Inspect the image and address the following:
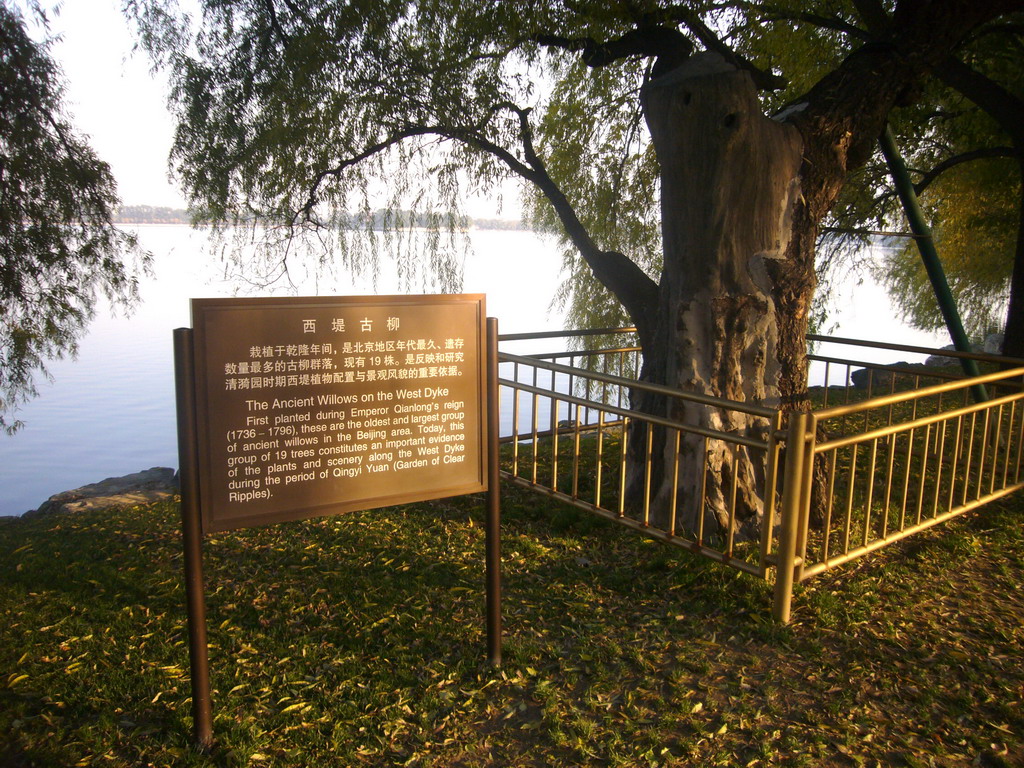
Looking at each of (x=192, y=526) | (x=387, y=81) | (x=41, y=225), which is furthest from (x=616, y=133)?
(x=192, y=526)

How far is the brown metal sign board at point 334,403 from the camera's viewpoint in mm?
2900

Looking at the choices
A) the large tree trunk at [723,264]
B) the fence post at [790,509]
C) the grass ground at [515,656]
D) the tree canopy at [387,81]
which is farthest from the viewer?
the tree canopy at [387,81]

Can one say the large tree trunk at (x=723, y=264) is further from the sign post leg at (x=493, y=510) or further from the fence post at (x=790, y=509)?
the sign post leg at (x=493, y=510)

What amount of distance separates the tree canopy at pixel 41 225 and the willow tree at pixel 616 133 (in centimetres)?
115

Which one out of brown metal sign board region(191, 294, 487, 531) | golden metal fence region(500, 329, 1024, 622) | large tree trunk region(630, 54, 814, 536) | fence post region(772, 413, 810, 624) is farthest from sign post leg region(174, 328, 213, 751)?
large tree trunk region(630, 54, 814, 536)

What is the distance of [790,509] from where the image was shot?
12.4ft

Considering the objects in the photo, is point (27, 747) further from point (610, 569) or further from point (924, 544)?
point (924, 544)

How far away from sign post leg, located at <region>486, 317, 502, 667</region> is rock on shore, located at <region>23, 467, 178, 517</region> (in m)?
4.40

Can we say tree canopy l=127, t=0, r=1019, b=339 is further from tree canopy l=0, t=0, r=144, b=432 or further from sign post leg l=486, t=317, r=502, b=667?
sign post leg l=486, t=317, r=502, b=667

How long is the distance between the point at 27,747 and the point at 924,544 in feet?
16.2

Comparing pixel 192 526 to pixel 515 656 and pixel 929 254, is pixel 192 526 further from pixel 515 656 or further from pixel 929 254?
pixel 929 254

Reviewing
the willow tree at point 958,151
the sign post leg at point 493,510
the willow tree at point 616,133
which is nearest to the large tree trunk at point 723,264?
the willow tree at point 616,133

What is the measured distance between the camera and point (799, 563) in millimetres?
3975

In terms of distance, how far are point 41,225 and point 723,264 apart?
6.46 metres
